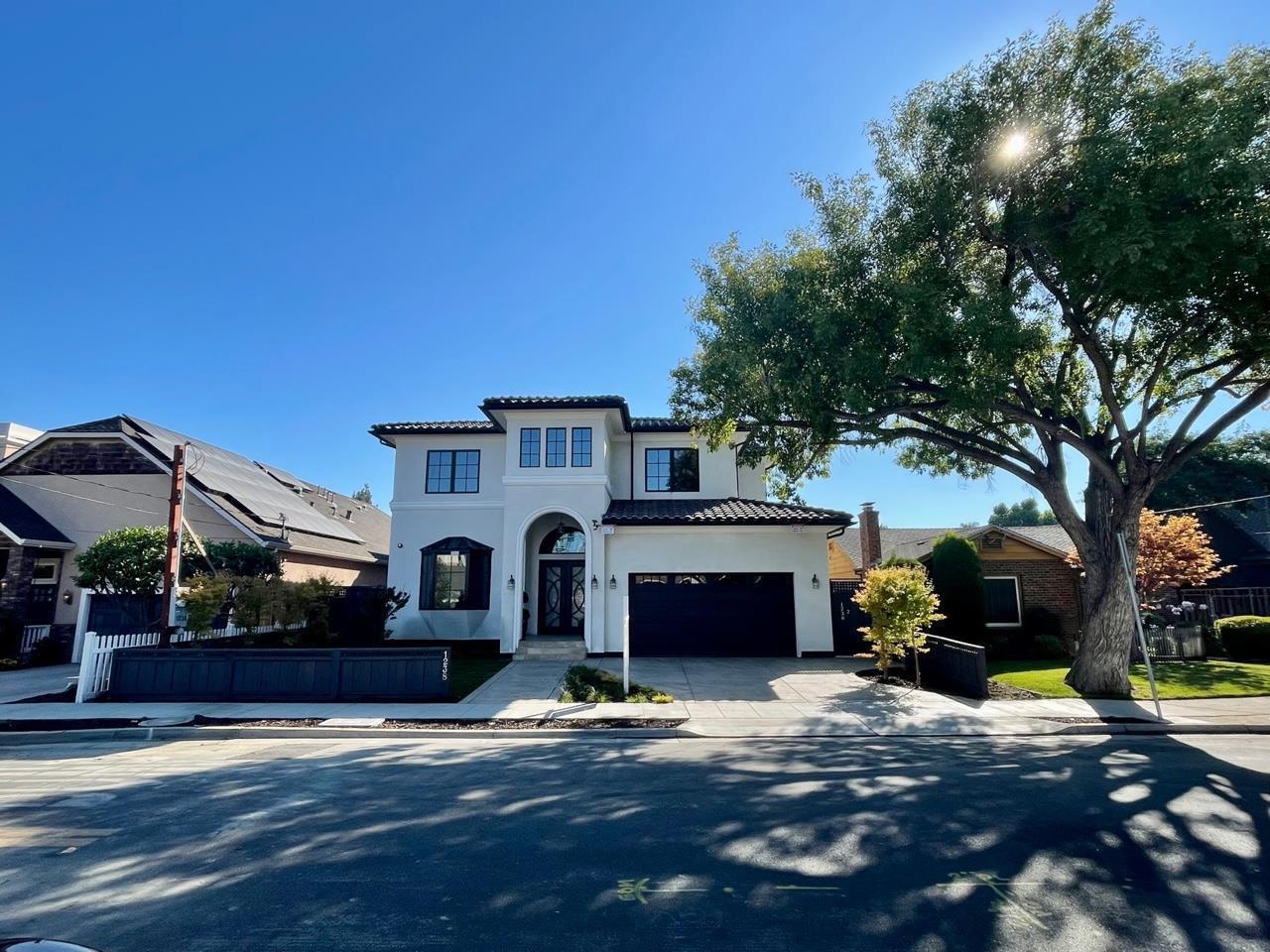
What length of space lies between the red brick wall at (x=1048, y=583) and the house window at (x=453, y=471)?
16.2 m

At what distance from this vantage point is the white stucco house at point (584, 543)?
17.9 metres

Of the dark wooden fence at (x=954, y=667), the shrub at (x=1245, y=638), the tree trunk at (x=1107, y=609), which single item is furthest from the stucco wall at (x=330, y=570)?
the shrub at (x=1245, y=638)

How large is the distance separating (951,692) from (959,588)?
20.4ft

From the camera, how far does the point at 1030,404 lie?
12.2 metres

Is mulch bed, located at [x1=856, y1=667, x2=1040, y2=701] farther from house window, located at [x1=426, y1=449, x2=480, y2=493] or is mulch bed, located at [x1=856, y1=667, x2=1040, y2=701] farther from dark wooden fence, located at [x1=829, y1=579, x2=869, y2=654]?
house window, located at [x1=426, y1=449, x2=480, y2=493]

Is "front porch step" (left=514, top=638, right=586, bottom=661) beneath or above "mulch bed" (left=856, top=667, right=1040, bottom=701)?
above

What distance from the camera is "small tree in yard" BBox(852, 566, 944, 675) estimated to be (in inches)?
530

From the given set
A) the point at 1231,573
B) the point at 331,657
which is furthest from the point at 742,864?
the point at 1231,573

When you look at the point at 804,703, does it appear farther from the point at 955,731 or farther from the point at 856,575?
the point at 856,575

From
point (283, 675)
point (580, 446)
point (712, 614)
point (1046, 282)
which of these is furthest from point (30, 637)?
point (1046, 282)

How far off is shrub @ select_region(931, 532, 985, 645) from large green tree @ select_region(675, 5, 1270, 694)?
5.43 metres

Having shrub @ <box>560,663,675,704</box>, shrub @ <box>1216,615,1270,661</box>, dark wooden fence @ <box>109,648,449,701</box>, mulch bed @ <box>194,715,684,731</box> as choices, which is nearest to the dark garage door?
shrub @ <box>560,663,675,704</box>

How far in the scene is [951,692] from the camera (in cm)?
1302

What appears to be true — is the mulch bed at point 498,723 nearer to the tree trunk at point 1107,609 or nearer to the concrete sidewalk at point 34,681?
the concrete sidewalk at point 34,681
